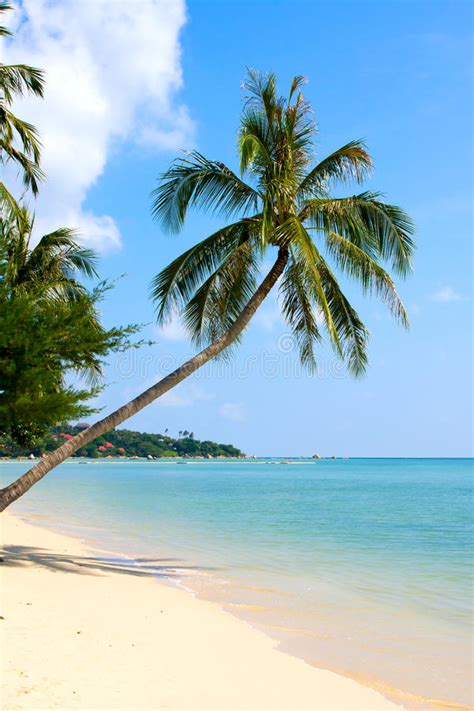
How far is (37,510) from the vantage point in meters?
23.3

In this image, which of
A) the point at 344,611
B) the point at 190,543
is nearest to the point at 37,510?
the point at 190,543

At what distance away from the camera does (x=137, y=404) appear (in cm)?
970

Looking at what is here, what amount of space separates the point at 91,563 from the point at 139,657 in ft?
18.7

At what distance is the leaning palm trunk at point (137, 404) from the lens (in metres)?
8.60

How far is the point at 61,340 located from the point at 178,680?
3327 mm

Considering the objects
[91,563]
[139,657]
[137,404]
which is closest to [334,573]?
[91,563]

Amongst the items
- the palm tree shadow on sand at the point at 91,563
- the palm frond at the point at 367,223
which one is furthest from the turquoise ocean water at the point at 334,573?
the palm frond at the point at 367,223

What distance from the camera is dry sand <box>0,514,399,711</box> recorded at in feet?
14.9

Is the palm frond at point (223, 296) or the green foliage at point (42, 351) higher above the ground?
the palm frond at point (223, 296)

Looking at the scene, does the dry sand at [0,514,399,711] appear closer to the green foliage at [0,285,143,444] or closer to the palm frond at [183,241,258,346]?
the green foliage at [0,285,143,444]

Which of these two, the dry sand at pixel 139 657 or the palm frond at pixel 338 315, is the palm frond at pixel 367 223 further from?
the dry sand at pixel 139 657

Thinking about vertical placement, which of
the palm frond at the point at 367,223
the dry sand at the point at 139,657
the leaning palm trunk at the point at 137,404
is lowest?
the dry sand at the point at 139,657

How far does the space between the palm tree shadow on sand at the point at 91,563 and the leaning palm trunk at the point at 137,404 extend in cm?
156

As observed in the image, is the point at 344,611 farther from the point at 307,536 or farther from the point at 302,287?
the point at 307,536
